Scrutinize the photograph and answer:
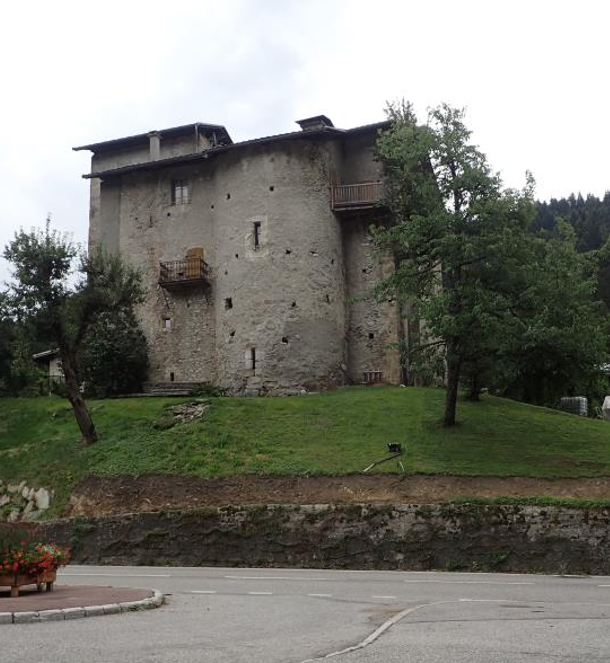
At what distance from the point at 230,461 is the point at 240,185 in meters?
18.7

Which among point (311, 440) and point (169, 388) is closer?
point (311, 440)

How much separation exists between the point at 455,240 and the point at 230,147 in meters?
18.0

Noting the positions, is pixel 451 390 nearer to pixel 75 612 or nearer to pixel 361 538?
pixel 361 538

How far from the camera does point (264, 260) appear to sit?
40.7 meters

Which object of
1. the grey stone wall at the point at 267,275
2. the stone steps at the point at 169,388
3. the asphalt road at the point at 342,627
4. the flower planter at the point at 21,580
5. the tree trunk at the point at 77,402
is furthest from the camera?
the stone steps at the point at 169,388

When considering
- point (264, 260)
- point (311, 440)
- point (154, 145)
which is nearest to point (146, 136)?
point (154, 145)

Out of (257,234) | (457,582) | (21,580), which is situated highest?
(257,234)

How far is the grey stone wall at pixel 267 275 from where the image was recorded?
131 ft

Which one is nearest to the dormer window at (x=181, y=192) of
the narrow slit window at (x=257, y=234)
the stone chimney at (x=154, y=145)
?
the stone chimney at (x=154, y=145)

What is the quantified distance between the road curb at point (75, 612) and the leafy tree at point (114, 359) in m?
29.0

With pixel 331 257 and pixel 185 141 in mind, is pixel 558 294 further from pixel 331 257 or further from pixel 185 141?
pixel 185 141

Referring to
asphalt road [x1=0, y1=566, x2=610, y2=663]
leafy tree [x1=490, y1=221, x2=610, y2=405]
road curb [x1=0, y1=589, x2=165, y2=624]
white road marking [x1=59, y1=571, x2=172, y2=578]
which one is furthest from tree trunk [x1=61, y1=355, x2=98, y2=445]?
road curb [x1=0, y1=589, x2=165, y2=624]

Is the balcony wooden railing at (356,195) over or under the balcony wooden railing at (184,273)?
over

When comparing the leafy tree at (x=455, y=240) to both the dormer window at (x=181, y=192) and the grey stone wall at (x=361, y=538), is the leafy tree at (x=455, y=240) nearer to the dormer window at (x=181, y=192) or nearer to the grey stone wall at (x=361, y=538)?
the grey stone wall at (x=361, y=538)
